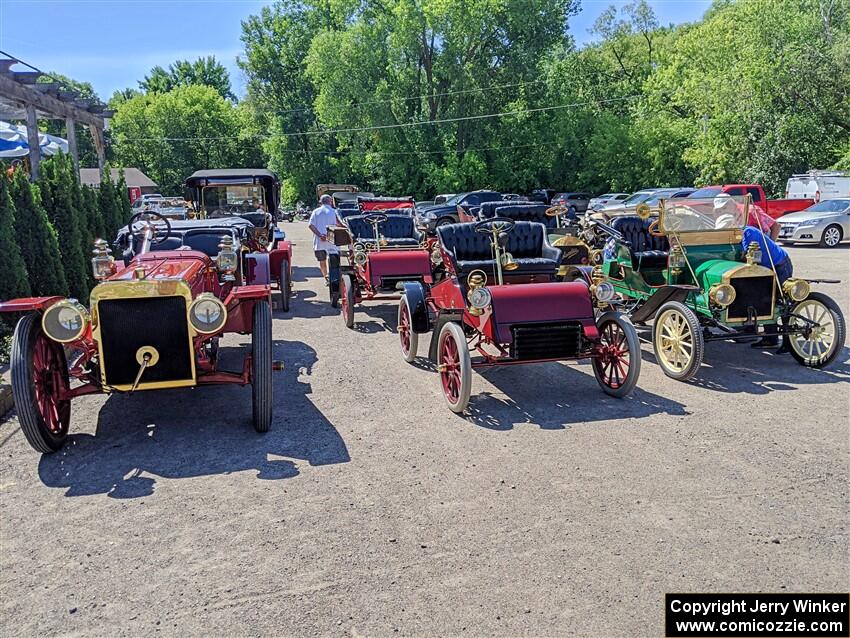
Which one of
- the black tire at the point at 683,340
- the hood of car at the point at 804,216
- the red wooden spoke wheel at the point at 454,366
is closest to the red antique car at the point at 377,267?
the red wooden spoke wheel at the point at 454,366

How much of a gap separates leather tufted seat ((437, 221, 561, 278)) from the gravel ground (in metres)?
1.32

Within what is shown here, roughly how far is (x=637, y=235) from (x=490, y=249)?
2.11 m

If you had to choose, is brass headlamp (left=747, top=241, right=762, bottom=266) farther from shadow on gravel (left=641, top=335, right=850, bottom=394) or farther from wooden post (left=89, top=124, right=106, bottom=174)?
wooden post (left=89, top=124, right=106, bottom=174)

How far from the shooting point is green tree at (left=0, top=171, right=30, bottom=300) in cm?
777

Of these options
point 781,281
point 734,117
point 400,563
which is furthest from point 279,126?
point 400,563

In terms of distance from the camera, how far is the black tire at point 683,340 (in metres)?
6.34

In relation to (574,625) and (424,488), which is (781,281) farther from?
(574,625)

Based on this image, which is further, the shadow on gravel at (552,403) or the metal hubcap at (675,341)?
the metal hubcap at (675,341)

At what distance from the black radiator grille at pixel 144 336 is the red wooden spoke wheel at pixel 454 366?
2.10 metres

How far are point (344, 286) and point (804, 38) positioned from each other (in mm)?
26578

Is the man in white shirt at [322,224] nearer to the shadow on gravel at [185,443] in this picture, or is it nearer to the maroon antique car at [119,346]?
the shadow on gravel at [185,443]

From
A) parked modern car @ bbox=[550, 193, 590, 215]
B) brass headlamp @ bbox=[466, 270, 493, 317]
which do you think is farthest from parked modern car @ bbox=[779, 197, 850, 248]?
brass headlamp @ bbox=[466, 270, 493, 317]

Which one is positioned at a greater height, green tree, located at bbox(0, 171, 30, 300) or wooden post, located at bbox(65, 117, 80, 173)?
wooden post, located at bbox(65, 117, 80, 173)

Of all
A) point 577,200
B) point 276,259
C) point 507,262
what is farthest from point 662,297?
point 577,200
